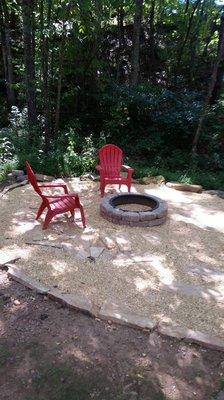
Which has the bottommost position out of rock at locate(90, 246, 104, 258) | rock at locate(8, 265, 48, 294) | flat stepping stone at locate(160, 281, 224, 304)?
flat stepping stone at locate(160, 281, 224, 304)

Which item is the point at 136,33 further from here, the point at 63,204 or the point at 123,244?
the point at 123,244

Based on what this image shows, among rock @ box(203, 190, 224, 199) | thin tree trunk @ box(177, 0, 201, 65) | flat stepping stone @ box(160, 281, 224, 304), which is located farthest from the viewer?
thin tree trunk @ box(177, 0, 201, 65)

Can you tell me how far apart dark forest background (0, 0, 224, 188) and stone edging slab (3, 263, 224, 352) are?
12.2ft

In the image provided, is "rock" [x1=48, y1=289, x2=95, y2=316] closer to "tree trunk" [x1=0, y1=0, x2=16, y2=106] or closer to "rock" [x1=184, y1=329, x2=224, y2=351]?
"rock" [x1=184, y1=329, x2=224, y2=351]

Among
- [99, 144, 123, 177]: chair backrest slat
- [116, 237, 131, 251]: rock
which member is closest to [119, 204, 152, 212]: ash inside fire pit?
[99, 144, 123, 177]: chair backrest slat

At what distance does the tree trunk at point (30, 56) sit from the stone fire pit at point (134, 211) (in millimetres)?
3175

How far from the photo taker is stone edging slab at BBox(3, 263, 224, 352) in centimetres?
268

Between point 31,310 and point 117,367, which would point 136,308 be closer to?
point 117,367

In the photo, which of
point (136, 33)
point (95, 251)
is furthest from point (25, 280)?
point (136, 33)

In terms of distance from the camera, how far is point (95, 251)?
400 cm

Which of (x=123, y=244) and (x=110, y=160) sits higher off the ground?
(x=110, y=160)

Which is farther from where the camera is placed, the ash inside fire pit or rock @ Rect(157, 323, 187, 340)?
the ash inside fire pit

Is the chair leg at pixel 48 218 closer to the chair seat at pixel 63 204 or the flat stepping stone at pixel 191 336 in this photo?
the chair seat at pixel 63 204

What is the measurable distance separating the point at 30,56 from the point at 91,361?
23.2 feet
